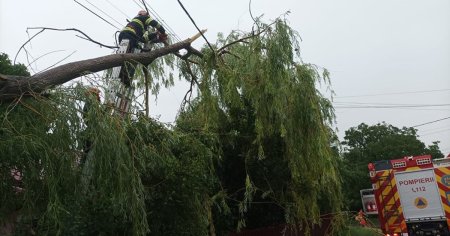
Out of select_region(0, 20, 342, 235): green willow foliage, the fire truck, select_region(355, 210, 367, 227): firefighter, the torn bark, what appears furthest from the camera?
the fire truck

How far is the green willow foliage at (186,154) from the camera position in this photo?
457 centimetres

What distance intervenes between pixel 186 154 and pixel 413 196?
5669 millimetres

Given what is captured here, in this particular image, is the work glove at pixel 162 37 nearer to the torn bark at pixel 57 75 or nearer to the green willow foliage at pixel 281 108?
the green willow foliage at pixel 281 108

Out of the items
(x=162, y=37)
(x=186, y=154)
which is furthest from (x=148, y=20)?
(x=186, y=154)

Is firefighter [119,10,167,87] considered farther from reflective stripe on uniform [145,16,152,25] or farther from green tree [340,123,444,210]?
green tree [340,123,444,210]

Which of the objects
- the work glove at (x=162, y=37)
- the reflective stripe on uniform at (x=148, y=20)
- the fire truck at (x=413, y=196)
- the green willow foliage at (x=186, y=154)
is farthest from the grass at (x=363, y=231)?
the reflective stripe on uniform at (x=148, y=20)

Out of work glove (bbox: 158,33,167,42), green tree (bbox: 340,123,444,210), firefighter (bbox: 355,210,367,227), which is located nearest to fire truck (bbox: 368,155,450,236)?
firefighter (bbox: 355,210,367,227)

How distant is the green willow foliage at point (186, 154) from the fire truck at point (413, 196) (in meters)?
1.66

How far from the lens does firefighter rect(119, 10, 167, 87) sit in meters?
8.15

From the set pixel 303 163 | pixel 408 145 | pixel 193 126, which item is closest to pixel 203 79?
pixel 193 126

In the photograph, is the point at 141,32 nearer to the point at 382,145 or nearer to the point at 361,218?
the point at 361,218

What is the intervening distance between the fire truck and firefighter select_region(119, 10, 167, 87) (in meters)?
5.74

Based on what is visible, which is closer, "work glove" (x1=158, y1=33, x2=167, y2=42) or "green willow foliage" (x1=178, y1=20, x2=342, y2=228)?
"green willow foliage" (x1=178, y1=20, x2=342, y2=228)

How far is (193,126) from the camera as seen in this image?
326 inches
